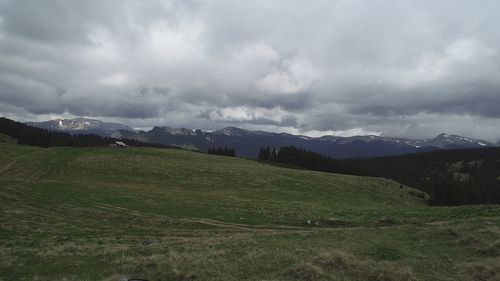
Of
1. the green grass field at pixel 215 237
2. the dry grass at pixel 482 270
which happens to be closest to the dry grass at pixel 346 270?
the green grass field at pixel 215 237

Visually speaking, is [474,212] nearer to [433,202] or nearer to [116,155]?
[433,202]

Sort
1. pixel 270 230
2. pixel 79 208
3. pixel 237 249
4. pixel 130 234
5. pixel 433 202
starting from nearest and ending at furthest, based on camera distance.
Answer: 1. pixel 237 249
2. pixel 130 234
3. pixel 270 230
4. pixel 79 208
5. pixel 433 202

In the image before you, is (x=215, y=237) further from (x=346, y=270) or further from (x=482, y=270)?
(x=482, y=270)

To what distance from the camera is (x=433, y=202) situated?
77875mm

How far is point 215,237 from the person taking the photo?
85.5ft

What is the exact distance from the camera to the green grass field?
17000mm

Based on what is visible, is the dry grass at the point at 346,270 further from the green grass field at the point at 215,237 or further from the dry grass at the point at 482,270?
the dry grass at the point at 482,270

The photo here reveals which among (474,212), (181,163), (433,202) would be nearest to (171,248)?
(474,212)

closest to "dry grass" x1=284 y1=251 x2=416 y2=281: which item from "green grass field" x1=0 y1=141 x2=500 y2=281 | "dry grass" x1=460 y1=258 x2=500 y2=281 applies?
"green grass field" x1=0 y1=141 x2=500 y2=281

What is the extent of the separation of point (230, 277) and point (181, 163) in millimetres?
64036

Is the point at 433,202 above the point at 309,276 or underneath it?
underneath

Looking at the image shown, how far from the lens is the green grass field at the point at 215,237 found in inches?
669

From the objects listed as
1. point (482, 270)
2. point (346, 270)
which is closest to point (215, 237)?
point (346, 270)

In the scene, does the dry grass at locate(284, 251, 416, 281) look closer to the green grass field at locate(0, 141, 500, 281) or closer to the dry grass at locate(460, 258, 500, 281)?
the green grass field at locate(0, 141, 500, 281)
